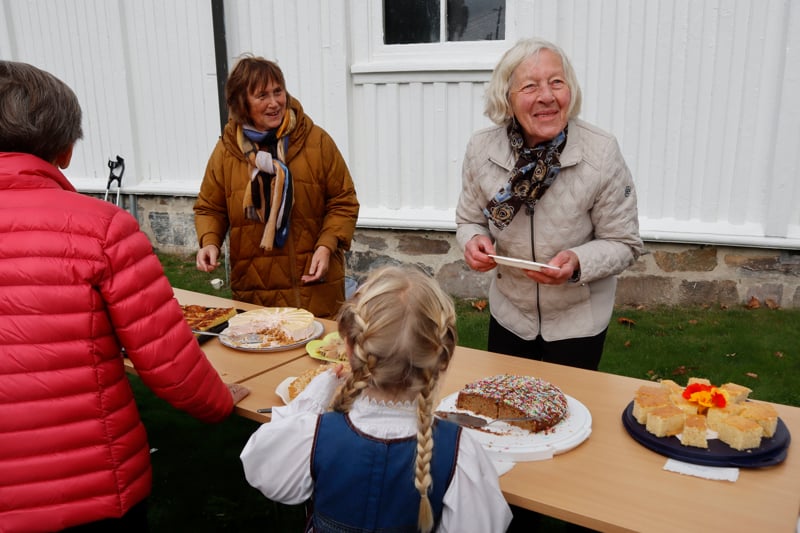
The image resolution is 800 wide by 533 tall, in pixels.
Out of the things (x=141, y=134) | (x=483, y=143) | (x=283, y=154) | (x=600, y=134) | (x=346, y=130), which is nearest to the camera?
(x=600, y=134)

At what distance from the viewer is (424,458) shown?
1410mm

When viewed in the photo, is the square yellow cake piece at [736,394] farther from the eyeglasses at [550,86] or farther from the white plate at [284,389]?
the white plate at [284,389]

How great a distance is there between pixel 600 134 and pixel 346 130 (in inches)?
152

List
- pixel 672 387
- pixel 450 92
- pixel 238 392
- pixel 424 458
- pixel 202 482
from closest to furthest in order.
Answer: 1. pixel 424 458
2. pixel 672 387
3. pixel 238 392
4. pixel 202 482
5. pixel 450 92

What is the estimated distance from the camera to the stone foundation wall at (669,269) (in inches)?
208

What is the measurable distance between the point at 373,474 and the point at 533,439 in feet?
1.74

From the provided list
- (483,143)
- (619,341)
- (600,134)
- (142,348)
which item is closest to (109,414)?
(142,348)

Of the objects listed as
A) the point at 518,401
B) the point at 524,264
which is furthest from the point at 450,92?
the point at 518,401

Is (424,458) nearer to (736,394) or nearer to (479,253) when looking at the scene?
(736,394)

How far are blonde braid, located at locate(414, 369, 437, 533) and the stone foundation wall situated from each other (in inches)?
178

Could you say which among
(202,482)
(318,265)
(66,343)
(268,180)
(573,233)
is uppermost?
(268,180)

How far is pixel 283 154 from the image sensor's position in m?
3.35

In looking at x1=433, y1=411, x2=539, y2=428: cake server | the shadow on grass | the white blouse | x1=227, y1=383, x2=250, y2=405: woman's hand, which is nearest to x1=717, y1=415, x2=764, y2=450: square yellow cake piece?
x1=433, y1=411, x2=539, y2=428: cake server

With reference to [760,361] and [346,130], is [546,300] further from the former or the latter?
[346,130]
